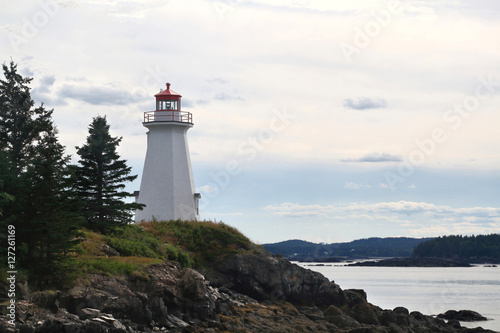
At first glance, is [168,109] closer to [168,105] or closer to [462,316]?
[168,105]

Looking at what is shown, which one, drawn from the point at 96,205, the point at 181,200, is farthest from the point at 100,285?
the point at 181,200

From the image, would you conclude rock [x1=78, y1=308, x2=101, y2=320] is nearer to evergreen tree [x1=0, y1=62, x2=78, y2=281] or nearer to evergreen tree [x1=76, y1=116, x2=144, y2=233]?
evergreen tree [x1=0, y1=62, x2=78, y2=281]

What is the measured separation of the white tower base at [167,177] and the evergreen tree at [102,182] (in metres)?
6.99

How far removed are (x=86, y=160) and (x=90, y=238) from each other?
516 centimetres

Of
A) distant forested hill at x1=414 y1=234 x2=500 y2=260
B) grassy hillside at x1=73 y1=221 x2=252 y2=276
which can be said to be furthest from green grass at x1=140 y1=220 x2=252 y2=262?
distant forested hill at x1=414 y1=234 x2=500 y2=260

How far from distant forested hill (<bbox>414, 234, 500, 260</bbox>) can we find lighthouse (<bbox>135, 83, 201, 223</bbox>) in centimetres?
14382

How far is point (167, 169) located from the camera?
4512 cm

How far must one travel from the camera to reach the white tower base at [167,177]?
44.9 m

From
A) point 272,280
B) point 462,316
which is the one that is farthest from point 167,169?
point 462,316

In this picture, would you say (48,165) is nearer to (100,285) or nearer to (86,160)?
(100,285)

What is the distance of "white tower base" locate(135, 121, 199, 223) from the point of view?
4491 centimetres

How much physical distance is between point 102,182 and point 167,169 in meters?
8.45

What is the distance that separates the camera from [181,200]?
45.2m

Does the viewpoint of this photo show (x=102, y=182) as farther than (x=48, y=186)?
Yes
